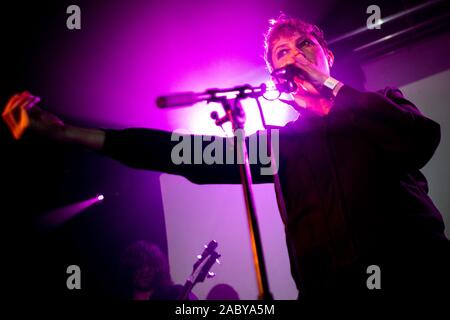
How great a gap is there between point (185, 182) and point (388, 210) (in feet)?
10.5

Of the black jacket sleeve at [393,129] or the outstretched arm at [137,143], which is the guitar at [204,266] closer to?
the outstretched arm at [137,143]

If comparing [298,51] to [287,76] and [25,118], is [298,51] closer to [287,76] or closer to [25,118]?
[287,76]

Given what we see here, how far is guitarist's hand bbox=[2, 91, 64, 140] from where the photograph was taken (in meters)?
1.11

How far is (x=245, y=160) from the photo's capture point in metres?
1.16

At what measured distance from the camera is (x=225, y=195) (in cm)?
391

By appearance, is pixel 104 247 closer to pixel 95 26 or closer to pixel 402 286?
pixel 95 26

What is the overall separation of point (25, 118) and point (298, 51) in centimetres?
152

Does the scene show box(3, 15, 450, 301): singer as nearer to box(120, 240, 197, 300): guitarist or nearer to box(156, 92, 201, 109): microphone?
box(156, 92, 201, 109): microphone

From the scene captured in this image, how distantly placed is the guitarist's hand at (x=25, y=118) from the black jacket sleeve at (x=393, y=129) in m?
1.23

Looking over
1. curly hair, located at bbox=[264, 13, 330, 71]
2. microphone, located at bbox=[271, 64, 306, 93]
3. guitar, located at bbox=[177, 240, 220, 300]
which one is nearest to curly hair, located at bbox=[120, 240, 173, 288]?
guitar, located at bbox=[177, 240, 220, 300]

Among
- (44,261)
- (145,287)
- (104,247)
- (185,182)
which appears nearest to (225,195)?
(185,182)

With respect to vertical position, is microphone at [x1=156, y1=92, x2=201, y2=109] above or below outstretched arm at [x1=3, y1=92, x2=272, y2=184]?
above

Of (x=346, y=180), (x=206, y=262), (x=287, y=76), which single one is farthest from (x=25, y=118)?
(x=206, y=262)

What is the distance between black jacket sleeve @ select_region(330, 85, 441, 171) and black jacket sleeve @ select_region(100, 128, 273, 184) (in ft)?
1.97
